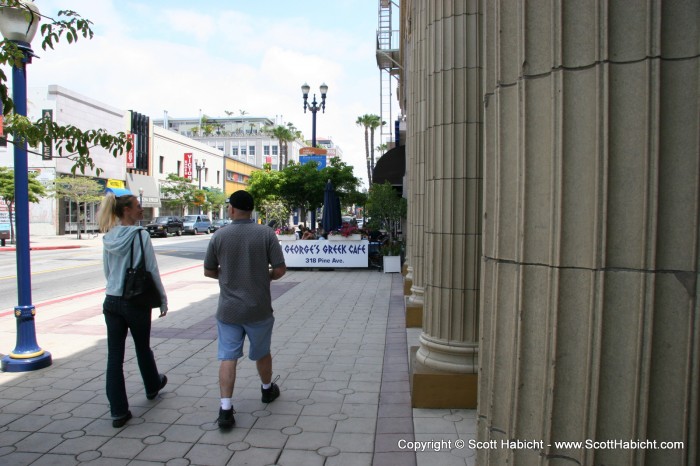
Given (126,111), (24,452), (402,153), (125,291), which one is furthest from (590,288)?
(126,111)

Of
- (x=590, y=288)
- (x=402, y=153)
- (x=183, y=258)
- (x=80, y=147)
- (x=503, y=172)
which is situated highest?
(x=402, y=153)

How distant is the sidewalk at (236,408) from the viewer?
3604mm

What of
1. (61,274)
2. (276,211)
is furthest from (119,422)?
(276,211)

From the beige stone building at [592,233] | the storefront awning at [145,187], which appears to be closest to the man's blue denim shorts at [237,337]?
the beige stone building at [592,233]

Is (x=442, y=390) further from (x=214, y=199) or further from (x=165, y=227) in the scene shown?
(x=214, y=199)

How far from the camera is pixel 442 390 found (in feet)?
14.3

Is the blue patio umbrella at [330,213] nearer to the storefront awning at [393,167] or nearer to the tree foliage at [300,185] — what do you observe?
the storefront awning at [393,167]

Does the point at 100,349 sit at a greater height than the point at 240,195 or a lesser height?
lesser

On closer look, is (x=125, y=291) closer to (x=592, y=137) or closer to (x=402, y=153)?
(x=592, y=137)

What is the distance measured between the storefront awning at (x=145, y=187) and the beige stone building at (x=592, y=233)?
49.0 metres

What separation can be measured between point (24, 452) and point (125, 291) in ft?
4.12

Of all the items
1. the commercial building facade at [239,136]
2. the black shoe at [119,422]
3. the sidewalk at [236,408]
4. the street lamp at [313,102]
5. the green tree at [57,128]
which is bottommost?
the sidewalk at [236,408]

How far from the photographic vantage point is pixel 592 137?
193 cm

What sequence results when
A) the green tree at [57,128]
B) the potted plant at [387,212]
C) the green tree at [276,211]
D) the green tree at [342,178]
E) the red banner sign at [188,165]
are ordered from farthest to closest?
1. the red banner sign at [188,165]
2. the green tree at [342,178]
3. the green tree at [276,211]
4. the potted plant at [387,212]
5. the green tree at [57,128]
